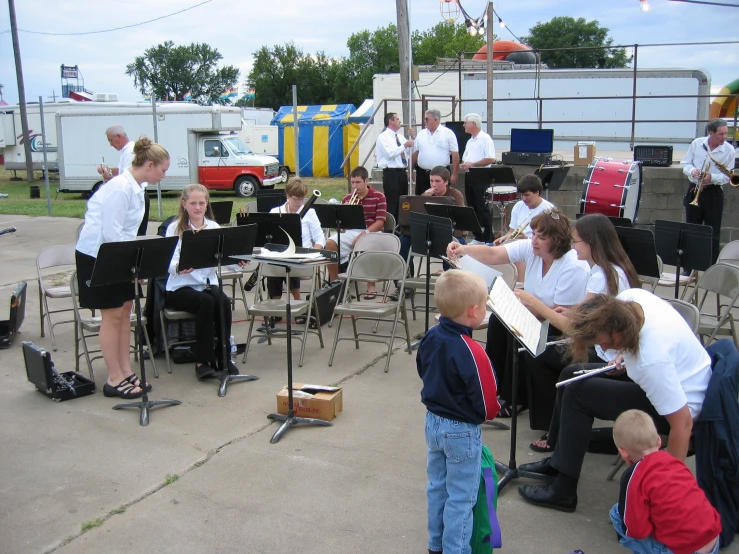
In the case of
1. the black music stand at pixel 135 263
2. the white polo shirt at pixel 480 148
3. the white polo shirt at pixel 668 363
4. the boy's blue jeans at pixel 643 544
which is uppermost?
the white polo shirt at pixel 480 148

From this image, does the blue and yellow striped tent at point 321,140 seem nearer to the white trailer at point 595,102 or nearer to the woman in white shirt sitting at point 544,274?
the white trailer at point 595,102

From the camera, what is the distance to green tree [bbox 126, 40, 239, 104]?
6681 cm

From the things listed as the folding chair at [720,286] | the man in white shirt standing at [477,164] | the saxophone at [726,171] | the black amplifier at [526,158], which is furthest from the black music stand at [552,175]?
the folding chair at [720,286]

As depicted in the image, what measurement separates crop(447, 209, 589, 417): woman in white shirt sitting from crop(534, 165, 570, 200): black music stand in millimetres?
5782

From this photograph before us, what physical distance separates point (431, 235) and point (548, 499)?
9.16 feet

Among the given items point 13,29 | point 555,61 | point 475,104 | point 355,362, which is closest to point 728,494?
point 355,362

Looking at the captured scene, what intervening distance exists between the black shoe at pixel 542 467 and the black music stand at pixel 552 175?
6.96m

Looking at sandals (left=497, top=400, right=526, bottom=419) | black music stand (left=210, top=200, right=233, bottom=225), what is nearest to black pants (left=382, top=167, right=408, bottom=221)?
black music stand (left=210, top=200, right=233, bottom=225)

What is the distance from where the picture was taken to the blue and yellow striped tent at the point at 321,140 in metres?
26.7

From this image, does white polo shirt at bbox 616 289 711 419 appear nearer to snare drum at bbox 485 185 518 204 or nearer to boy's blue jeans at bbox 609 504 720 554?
boy's blue jeans at bbox 609 504 720 554

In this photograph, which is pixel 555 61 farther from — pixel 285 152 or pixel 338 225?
pixel 338 225

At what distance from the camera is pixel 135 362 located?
20.1 feet

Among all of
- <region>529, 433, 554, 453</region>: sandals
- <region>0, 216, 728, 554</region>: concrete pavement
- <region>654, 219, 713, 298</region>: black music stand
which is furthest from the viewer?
<region>654, 219, 713, 298</region>: black music stand

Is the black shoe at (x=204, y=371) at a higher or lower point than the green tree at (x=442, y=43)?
lower
